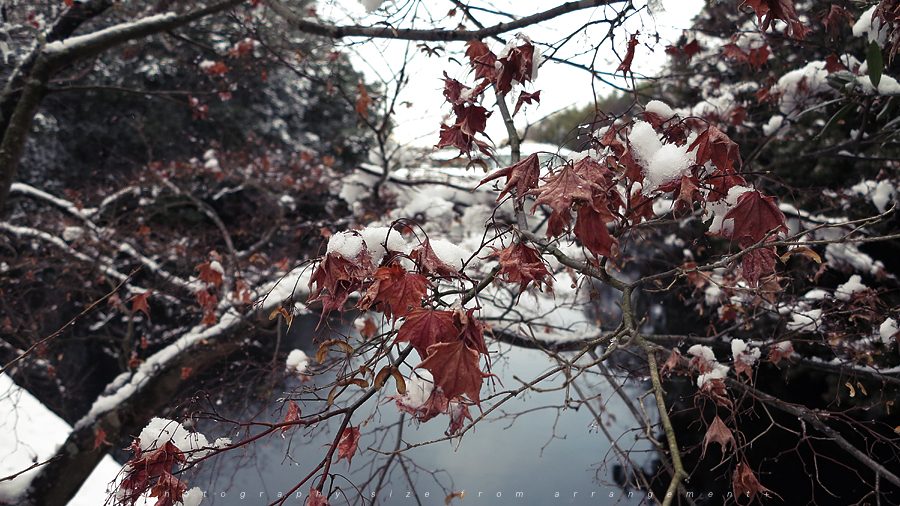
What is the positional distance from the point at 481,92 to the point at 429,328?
81 cm

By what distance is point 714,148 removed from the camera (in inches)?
33.1

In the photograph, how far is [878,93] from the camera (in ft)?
4.96

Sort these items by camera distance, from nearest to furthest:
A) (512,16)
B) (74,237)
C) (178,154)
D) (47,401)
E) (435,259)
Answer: (435,259), (512,16), (74,237), (47,401), (178,154)

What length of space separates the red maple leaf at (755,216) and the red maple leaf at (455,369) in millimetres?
620

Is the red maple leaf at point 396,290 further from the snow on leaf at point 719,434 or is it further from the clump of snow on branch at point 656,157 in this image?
the snow on leaf at point 719,434

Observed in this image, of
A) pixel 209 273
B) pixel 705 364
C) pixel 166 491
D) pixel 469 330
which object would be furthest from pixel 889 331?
pixel 209 273

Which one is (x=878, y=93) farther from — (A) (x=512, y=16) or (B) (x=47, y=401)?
(B) (x=47, y=401)

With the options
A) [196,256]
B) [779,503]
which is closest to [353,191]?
[196,256]

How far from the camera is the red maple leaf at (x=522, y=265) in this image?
0.80 m

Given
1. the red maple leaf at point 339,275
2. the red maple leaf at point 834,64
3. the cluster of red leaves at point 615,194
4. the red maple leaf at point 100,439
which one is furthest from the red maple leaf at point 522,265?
the red maple leaf at point 100,439

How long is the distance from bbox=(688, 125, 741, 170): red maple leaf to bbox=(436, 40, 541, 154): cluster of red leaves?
1.58 feet

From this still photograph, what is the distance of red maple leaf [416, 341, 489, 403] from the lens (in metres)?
0.62

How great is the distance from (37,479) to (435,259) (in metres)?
2.94

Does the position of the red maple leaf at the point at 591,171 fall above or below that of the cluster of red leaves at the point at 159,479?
above
